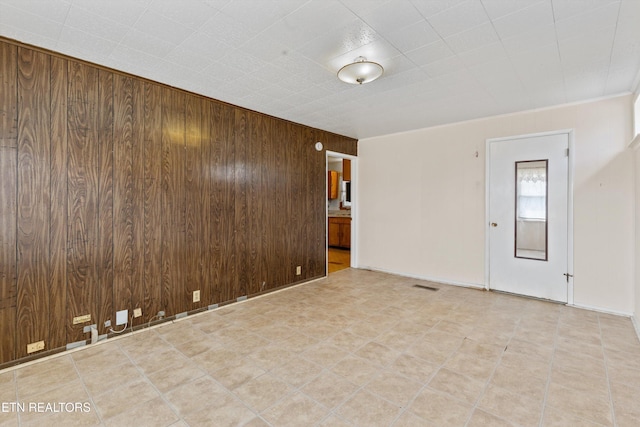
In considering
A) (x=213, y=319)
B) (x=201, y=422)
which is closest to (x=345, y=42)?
(x=201, y=422)

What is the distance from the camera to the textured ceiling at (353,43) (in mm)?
1915

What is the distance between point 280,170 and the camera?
4.43 meters

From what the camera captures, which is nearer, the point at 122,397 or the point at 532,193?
the point at 122,397

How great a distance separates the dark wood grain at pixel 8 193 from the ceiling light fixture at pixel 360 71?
2.55m

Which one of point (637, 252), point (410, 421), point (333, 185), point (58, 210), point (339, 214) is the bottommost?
point (410, 421)

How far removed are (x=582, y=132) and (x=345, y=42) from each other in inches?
128

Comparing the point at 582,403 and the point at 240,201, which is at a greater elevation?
the point at 240,201

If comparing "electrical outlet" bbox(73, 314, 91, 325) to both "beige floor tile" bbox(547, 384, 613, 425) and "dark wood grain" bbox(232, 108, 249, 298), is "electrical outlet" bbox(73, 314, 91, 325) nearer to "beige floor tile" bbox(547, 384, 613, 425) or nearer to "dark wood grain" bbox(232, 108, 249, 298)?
"dark wood grain" bbox(232, 108, 249, 298)

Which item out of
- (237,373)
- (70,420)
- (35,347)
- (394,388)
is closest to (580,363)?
(394,388)

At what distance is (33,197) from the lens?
2404 mm

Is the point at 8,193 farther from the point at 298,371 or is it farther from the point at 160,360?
the point at 298,371

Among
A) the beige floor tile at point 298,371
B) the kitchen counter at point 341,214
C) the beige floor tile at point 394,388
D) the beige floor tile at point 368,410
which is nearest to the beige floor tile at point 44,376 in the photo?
the beige floor tile at point 298,371

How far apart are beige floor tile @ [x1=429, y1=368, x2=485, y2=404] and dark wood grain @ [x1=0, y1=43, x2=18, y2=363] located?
3194 mm

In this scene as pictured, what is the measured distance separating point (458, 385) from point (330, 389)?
0.90 m
